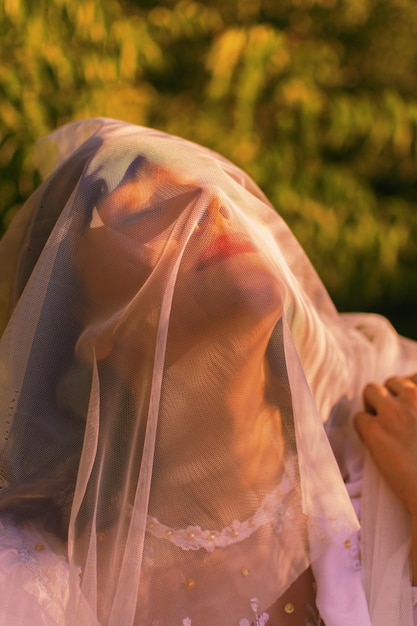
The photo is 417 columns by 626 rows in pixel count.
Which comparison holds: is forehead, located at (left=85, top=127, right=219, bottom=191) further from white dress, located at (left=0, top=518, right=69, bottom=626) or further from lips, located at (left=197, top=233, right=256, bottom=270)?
white dress, located at (left=0, top=518, right=69, bottom=626)

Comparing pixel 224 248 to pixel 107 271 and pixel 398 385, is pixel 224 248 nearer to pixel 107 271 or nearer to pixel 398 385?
pixel 107 271

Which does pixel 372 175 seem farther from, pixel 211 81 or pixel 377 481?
pixel 377 481

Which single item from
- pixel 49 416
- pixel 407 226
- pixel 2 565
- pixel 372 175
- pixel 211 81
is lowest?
pixel 407 226

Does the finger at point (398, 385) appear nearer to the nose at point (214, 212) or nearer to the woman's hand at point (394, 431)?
the woman's hand at point (394, 431)

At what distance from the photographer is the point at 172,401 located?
1.10 metres

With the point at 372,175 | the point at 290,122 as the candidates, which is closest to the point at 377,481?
the point at 290,122

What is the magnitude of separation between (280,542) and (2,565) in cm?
44

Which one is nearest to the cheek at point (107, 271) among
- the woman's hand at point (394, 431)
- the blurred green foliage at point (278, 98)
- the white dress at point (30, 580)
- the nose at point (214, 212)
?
the nose at point (214, 212)

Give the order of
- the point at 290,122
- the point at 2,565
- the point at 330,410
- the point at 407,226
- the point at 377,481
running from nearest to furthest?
the point at 2,565 < the point at 377,481 < the point at 330,410 < the point at 290,122 < the point at 407,226

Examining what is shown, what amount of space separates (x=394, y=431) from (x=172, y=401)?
518 mm

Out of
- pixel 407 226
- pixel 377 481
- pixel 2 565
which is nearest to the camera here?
pixel 2 565

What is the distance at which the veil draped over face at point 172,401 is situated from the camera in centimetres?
108

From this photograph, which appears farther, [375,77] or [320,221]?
[375,77]

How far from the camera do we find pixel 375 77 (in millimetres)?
2912
